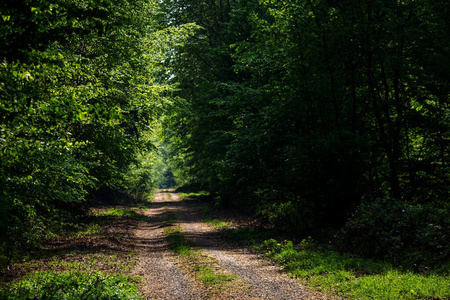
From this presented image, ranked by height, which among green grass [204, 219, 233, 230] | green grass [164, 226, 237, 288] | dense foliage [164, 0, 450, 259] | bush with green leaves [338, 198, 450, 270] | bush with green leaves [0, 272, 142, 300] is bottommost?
green grass [204, 219, 233, 230]

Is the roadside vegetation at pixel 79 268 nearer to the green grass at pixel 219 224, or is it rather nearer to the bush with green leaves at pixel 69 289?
the bush with green leaves at pixel 69 289

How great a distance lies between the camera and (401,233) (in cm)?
979

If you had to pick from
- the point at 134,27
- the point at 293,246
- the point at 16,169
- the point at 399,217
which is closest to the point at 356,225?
the point at 399,217

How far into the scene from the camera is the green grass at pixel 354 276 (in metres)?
6.55

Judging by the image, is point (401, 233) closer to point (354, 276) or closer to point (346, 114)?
point (354, 276)

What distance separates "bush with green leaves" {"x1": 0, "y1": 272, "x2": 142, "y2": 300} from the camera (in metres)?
6.21

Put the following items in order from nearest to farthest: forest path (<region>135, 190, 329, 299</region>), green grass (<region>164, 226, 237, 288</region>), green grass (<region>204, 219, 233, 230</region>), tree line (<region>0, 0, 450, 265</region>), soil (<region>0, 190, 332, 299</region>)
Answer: tree line (<region>0, 0, 450, 265</region>) < forest path (<region>135, 190, 329, 299</region>) < soil (<region>0, 190, 332, 299</region>) < green grass (<region>164, 226, 237, 288</region>) < green grass (<region>204, 219, 233, 230</region>)

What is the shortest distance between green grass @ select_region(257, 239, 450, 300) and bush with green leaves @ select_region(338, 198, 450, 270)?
0.69 m

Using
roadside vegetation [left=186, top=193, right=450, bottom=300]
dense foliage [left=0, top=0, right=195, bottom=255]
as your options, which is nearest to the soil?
roadside vegetation [left=186, top=193, right=450, bottom=300]

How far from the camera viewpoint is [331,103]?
1424 centimetres

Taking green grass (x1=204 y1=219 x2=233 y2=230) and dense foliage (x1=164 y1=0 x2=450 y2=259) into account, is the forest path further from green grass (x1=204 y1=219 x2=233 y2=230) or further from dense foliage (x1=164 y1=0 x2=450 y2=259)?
green grass (x1=204 y1=219 x2=233 y2=230)

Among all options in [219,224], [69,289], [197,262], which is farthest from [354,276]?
[219,224]

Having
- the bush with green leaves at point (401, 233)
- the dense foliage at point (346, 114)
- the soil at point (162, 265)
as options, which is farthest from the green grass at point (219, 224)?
the bush with green leaves at point (401, 233)

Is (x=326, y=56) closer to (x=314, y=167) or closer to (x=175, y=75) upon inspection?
(x=314, y=167)
